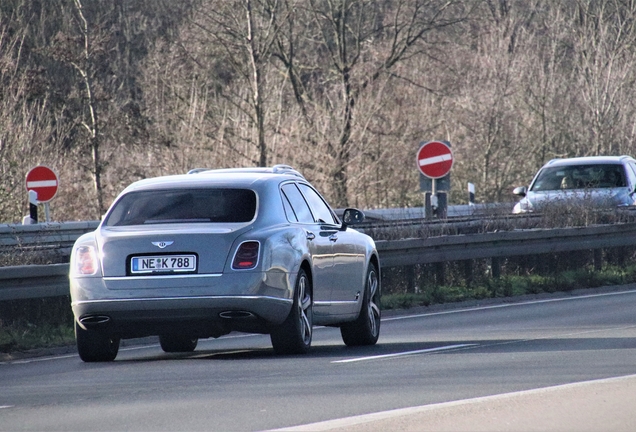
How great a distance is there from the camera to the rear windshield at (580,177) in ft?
84.9

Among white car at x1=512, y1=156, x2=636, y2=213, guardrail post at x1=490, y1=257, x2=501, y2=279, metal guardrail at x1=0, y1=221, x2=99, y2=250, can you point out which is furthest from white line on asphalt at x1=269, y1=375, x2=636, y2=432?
white car at x1=512, y1=156, x2=636, y2=213

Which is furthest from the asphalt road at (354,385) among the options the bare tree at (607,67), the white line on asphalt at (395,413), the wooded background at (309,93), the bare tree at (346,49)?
the bare tree at (607,67)

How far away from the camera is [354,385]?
29.2 feet

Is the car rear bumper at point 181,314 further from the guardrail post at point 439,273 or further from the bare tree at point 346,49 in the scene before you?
the bare tree at point 346,49

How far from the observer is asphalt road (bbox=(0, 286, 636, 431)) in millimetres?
7383

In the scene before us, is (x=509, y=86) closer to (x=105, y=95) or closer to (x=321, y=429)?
(x=105, y=95)

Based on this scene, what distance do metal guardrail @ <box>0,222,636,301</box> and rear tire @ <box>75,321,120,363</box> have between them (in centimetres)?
186

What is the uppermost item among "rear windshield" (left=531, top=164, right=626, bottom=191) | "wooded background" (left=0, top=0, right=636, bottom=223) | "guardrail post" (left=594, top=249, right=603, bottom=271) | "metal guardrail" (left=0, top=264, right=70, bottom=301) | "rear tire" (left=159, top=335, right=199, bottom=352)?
"wooded background" (left=0, top=0, right=636, bottom=223)

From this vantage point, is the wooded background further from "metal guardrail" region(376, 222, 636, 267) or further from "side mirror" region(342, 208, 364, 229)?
"side mirror" region(342, 208, 364, 229)

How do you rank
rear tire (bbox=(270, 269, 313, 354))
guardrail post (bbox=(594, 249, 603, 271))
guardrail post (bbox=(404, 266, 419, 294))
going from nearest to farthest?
1. rear tire (bbox=(270, 269, 313, 354))
2. guardrail post (bbox=(404, 266, 419, 294))
3. guardrail post (bbox=(594, 249, 603, 271))

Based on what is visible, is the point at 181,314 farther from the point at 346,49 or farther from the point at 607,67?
the point at 607,67

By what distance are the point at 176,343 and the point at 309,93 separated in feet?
92.8

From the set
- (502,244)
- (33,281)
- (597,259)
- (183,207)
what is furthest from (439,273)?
(183,207)

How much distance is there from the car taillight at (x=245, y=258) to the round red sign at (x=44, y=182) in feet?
54.9
